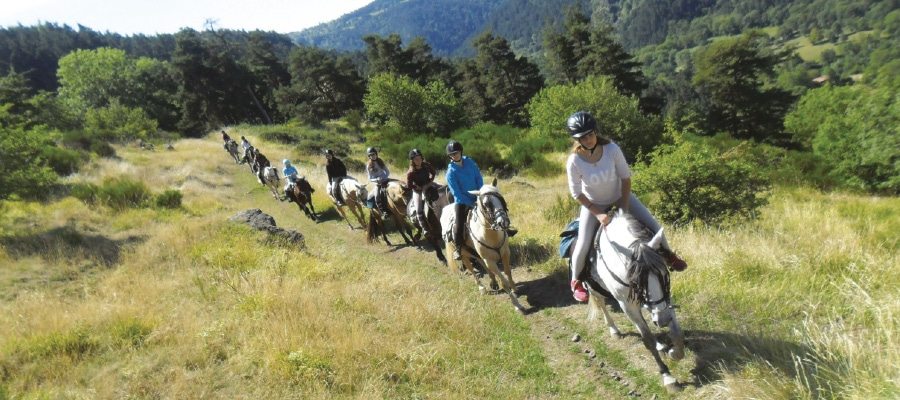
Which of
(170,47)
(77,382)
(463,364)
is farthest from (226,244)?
(170,47)

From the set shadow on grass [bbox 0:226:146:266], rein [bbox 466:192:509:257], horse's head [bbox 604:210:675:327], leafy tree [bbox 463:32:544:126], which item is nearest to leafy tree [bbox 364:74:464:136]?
leafy tree [bbox 463:32:544:126]

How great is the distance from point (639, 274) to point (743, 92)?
46.8 meters

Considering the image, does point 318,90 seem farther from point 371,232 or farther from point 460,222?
point 460,222

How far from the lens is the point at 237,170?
30016mm

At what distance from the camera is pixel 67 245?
36.6 ft

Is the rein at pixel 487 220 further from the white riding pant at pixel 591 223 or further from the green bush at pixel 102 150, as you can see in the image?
the green bush at pixel 102 150

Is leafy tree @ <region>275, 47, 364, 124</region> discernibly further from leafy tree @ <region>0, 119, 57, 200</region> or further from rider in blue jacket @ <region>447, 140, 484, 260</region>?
rider in blue jacket @ <region>447, 140, 484, 260</region>

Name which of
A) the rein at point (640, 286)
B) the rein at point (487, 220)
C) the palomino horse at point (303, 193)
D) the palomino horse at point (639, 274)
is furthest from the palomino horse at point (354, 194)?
the rein at point (640, 286)

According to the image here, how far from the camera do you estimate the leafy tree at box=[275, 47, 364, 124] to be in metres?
53.5

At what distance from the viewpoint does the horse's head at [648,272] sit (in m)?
4.00

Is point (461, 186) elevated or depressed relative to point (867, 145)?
elevated

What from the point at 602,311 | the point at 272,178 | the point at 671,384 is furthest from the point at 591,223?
the point at 272,178

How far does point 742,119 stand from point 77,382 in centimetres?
5016

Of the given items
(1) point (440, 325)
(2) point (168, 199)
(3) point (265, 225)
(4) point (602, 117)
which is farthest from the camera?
(4) point (602, 117)
